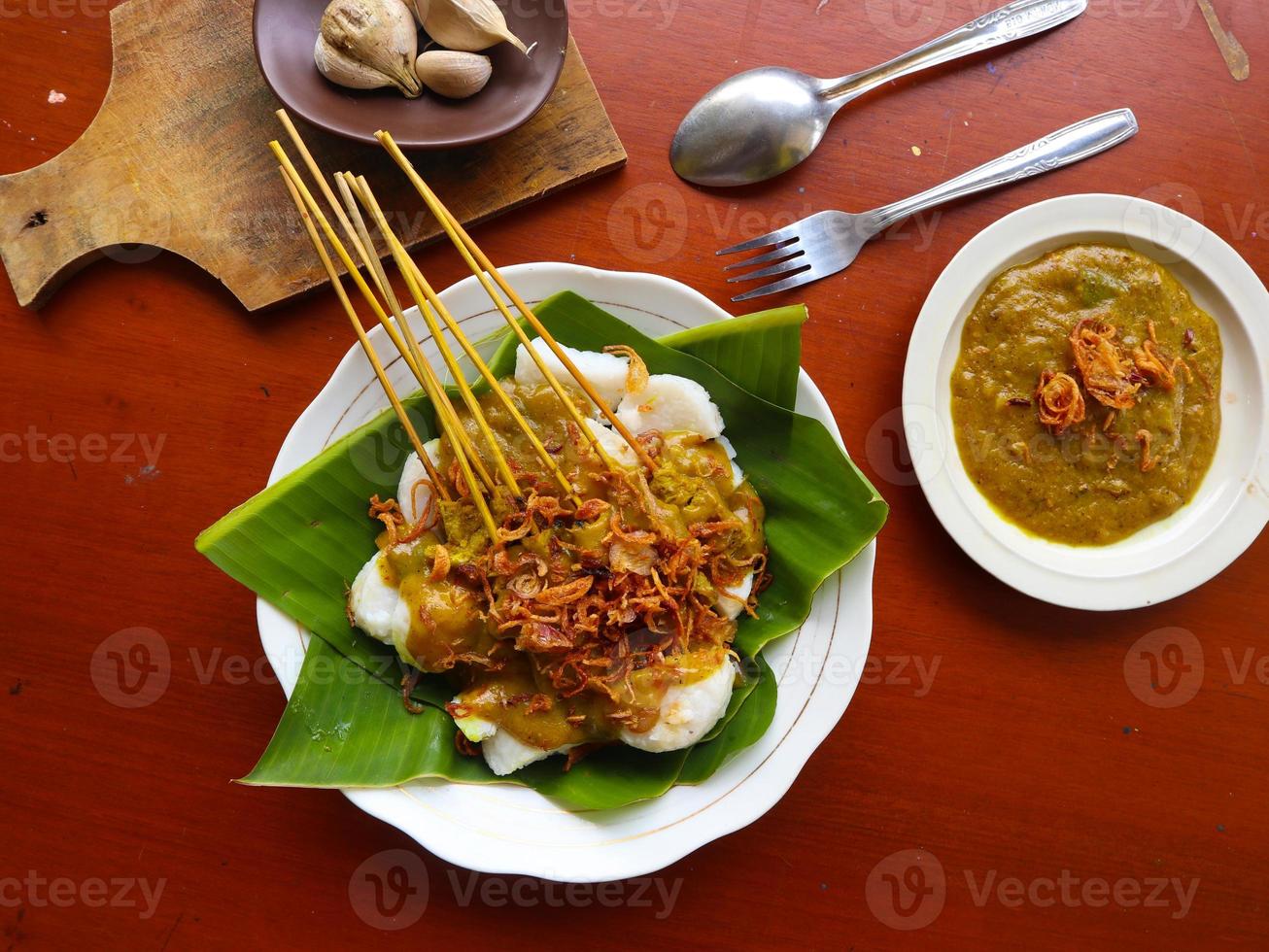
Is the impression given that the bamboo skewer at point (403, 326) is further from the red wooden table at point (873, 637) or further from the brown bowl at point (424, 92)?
the red wooden table at point (873, 637)

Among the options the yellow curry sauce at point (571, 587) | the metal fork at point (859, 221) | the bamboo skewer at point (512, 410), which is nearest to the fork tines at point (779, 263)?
the metal fork at point (859, 221)

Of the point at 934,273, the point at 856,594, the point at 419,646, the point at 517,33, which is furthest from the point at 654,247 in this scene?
the point at 419,646

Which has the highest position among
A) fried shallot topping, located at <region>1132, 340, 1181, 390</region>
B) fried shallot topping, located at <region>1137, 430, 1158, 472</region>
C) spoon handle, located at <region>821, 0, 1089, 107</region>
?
spoon handle, located at <region>821, 0, 1089, 107</region>

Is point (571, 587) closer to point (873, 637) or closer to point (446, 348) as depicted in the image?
point (446, 348)

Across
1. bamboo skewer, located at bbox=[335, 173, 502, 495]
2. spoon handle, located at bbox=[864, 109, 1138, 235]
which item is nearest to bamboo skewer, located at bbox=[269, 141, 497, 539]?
bamboo skewer, located at bbox=[335, 173, 502, 495]

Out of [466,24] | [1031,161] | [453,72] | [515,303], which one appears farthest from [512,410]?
[1031,161]

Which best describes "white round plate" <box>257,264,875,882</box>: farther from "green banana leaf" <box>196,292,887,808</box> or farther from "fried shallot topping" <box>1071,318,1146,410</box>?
"fried shallot topping" <box>1071,318,1146,410</box>
